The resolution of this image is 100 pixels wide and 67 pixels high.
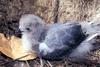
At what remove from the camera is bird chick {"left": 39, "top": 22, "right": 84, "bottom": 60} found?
3043 mm

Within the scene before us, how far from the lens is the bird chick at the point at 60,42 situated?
304 cm

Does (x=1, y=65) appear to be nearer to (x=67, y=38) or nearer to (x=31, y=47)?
(x=31, y=47)

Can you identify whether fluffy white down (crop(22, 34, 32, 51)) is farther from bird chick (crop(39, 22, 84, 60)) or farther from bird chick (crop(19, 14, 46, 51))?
bird chick (crop(39, 22, 84, 60))

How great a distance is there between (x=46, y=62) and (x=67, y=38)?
0.28 meters

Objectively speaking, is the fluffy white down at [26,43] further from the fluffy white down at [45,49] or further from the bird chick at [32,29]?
the fluffy white down at [45,49]

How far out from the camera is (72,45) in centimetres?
309

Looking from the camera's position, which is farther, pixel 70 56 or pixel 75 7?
pixel 75 7

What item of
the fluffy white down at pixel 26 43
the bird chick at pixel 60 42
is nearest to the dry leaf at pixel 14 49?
the fluffy white down at pixel 26 43

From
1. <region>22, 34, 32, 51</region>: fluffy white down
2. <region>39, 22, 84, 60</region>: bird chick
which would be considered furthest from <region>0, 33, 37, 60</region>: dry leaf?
<region>39, 22, 84, 60</region>: bird chick

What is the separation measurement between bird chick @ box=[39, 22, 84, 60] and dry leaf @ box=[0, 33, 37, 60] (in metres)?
0.15

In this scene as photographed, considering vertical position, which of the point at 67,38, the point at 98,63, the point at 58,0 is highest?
the point at 58,0

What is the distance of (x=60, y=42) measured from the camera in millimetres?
3053

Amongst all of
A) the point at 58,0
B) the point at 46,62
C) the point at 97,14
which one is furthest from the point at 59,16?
the point at 46,62

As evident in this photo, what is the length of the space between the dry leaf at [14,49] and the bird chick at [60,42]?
0.15 m
